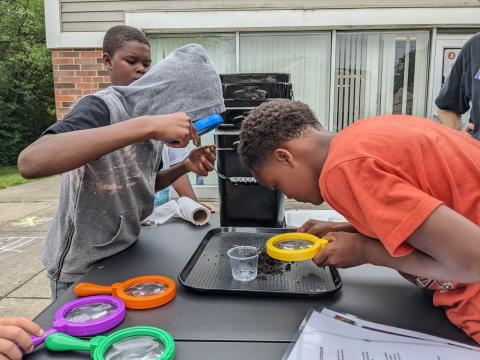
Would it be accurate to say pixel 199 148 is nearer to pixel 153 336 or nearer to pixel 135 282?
pixel 135 282

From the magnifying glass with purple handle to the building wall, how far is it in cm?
477

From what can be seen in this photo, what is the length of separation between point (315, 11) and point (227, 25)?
111 centimetres

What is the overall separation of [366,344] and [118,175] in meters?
1.01

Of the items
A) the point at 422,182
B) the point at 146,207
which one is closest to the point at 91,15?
the point at 146,207

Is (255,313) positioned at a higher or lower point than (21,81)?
lower

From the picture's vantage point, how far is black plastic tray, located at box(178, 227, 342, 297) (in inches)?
47.7

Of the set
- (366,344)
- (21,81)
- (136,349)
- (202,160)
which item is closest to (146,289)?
(136,349)

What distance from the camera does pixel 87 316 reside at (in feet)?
3.59

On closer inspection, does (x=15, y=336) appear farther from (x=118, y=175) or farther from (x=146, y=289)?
(x=118, y=175)

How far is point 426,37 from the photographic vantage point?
5.34 metres

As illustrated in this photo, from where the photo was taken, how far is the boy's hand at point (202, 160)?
1909 millimetres

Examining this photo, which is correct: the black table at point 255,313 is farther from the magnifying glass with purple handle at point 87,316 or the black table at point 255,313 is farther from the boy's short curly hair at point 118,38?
the boy's short curly hair at point 118,38

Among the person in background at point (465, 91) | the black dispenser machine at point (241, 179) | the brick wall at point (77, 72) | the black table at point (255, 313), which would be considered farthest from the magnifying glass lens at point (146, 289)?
the brick wall at point (77, 72)

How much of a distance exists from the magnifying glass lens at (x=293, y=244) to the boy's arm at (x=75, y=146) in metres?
0.55
